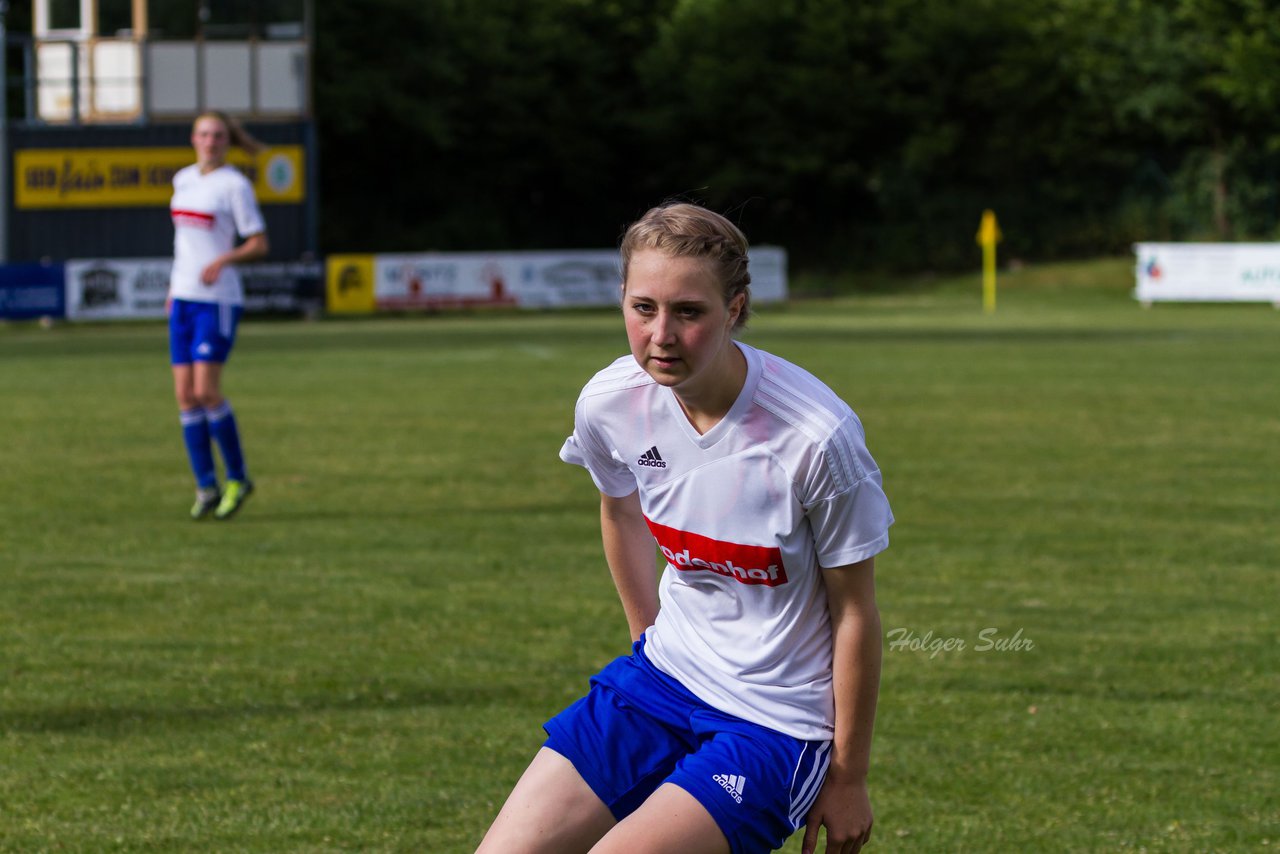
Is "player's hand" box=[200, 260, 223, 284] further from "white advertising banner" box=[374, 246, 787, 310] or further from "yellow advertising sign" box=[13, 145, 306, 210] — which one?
"white advertising banner" box=[374, 246, 787, 310]

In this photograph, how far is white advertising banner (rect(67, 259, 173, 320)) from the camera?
34.9 metres

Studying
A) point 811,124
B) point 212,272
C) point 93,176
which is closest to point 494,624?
point 212,272

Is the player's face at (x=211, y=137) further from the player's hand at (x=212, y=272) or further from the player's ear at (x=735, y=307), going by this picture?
the player's ear at (x=735, y=307)

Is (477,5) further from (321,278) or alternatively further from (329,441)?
(329,441)

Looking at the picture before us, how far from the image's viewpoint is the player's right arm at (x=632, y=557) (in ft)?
13.4

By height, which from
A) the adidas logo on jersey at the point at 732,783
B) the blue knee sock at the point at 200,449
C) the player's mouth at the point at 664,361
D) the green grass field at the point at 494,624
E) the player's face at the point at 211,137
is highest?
the player's face at the point at 211,137

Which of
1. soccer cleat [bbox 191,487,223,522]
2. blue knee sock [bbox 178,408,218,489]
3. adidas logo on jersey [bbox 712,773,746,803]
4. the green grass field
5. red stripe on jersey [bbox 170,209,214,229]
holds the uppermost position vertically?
red stripe on jersey [bbox 170,209,214,229]

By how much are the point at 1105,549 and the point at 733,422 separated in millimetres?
7004

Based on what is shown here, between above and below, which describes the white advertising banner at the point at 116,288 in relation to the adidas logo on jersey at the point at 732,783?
above

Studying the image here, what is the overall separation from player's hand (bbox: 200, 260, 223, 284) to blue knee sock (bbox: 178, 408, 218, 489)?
2.76 feet

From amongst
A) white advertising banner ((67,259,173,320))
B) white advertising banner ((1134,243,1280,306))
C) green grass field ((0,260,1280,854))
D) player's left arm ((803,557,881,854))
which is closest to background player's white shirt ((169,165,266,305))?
green grass field ((0,260,1280,854))

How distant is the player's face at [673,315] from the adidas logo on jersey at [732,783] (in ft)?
2.48

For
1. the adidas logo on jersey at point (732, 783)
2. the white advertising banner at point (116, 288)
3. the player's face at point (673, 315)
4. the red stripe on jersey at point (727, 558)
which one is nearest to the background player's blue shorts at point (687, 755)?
the adidas logo on jersey at point (732, 783)

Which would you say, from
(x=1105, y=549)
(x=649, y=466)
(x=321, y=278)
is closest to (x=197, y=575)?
(x=1105, y=549)
